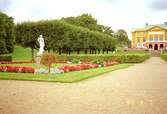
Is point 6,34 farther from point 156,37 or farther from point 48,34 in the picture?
point 156,37

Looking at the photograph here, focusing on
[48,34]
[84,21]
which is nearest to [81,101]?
[48,34]

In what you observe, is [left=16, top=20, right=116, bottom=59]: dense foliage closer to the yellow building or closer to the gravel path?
the gravel path

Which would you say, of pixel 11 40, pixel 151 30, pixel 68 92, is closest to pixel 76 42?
pixel 11 40

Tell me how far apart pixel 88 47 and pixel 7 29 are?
15.0 m

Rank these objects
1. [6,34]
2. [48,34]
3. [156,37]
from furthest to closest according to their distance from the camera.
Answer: [156,37] → [6,34] → [48,34]

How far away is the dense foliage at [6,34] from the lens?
47500mm

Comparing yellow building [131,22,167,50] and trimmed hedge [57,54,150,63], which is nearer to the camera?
trimmed hedge [57,54,150,63]

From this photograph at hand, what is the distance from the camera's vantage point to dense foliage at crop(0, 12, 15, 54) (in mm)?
47500

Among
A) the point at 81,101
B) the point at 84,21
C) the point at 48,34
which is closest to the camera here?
the point at 81,101

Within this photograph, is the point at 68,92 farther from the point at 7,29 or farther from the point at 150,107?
the point at 7,29

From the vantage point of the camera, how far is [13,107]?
7.64 m

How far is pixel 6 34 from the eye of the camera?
168ft

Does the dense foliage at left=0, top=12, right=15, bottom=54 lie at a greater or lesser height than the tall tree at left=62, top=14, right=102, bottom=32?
lesser

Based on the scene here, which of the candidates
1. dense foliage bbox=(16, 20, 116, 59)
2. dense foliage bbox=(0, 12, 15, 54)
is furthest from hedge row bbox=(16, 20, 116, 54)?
dense foliage bbox=(0, 12, 15, 54)
